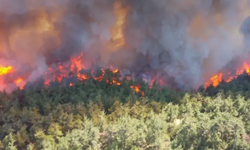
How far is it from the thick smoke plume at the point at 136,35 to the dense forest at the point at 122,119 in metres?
6.39

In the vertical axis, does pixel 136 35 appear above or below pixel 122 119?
above

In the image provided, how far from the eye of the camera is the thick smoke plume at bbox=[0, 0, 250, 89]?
111 ft

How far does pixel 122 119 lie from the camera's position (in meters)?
20.2

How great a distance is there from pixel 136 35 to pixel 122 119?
17801 millimetres

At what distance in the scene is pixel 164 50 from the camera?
3544 cm

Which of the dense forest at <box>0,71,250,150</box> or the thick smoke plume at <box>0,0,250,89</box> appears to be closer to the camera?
the dense forest at <box>0,71,250,150</box>

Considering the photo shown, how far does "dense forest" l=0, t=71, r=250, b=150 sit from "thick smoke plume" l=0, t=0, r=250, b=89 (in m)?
6.39

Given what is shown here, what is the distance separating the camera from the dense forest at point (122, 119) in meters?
18.2

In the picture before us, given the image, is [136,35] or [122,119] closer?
[122,119]

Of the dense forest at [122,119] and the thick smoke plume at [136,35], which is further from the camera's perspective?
the thick smoke plume at [136,35]

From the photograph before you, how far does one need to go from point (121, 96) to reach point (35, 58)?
11.9 meters

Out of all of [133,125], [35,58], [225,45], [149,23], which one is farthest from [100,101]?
[225,45]

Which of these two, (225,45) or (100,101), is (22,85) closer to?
(100,101)

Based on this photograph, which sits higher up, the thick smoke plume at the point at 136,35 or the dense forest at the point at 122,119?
the thick smoke plume at the point at 136,35
